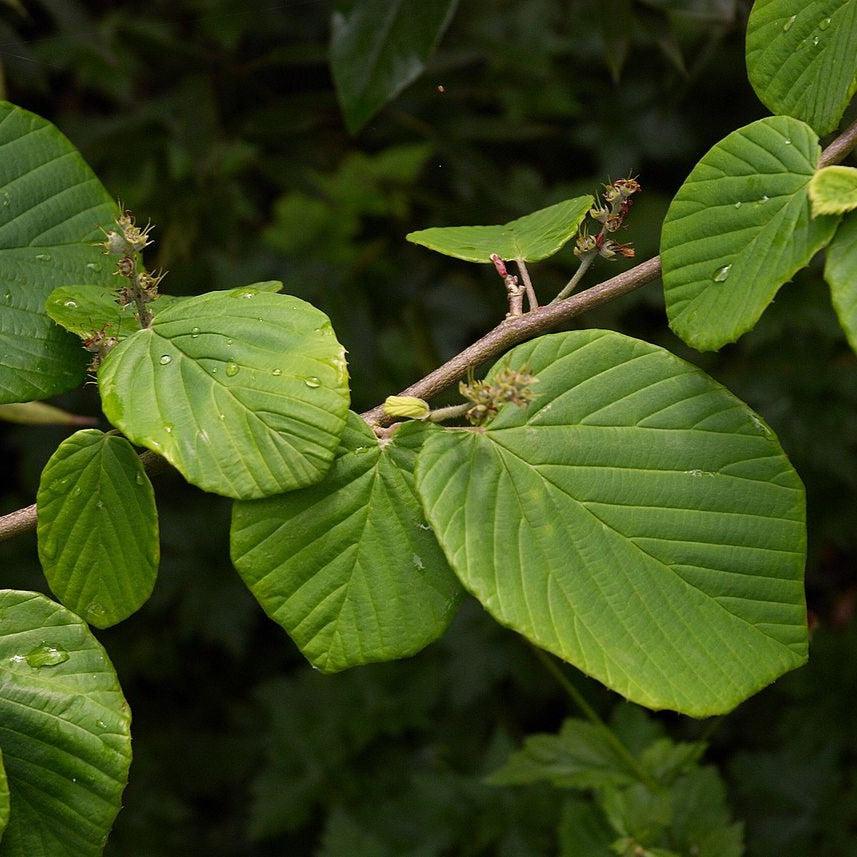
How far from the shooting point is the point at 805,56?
0.73m

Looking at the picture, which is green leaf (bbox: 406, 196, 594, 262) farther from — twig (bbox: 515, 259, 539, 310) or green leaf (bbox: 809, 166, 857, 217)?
green leaf (bbox: 809, 166, 857, 217)

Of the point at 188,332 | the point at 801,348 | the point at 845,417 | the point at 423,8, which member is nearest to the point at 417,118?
the point at 423,8

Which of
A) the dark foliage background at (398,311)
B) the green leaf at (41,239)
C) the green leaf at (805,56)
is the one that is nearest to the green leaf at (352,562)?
the green leaf at (41,239)

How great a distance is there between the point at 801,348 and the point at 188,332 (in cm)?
156

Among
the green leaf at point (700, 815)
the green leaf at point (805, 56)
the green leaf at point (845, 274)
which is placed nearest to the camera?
the green leaf at point (845, 274)

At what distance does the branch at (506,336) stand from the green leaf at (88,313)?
0.11 metres

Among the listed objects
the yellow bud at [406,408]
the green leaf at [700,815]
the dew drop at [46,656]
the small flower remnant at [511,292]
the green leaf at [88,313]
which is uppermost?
the green leaf at [88,313]

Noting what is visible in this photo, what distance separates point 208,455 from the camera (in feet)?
2.14

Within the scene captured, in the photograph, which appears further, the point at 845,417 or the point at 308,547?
the point at 845,417

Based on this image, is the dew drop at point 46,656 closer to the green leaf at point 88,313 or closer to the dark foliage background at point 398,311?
the green leaf at point 88,313

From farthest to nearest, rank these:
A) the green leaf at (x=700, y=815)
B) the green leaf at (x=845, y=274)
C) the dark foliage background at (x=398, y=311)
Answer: the dark foliage background at (x=398, y=311) → the green leaf at (x=700, y=815) → the green leaf at (x=845, y=274)

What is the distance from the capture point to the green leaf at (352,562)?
680 mm

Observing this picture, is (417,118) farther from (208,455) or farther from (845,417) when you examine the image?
(208,455)

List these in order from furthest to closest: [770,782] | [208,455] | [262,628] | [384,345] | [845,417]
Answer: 1. [262,628]
2. [384,345]
3. [845,417]
4. [770,782]
5. [208,455]
